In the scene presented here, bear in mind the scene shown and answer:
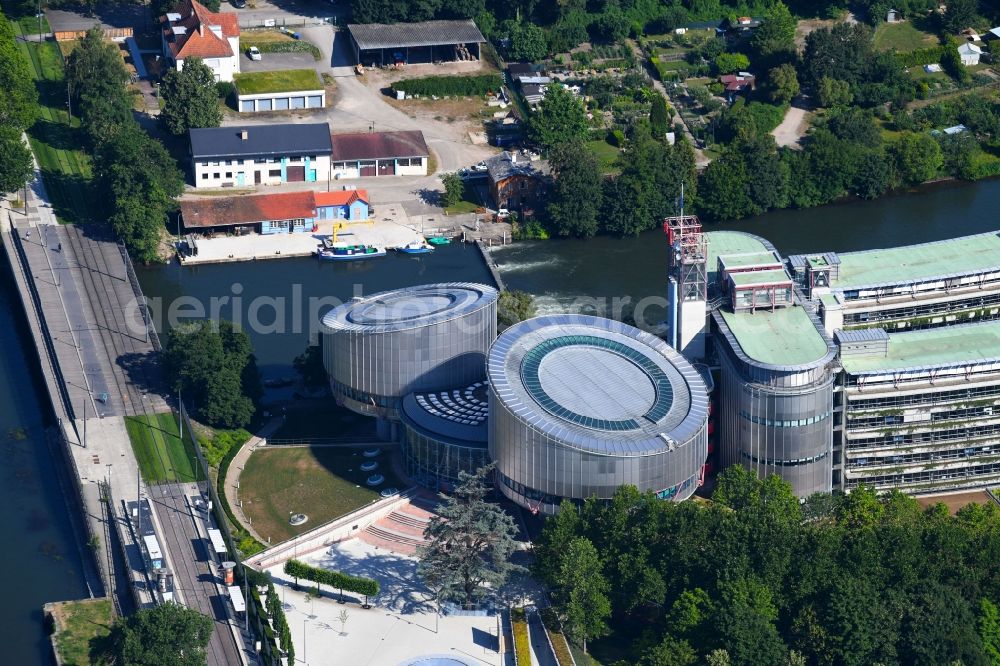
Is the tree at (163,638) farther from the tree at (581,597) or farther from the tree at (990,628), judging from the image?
the tree at (990,628)

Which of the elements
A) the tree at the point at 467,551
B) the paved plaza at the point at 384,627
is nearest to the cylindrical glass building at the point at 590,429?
the tree at the point at 467,551

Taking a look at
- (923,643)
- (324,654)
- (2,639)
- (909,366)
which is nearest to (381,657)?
(324,654)

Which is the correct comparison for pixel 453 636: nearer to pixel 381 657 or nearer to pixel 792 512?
pixel 381 657

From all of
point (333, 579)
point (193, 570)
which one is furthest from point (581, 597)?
point (193, 570)

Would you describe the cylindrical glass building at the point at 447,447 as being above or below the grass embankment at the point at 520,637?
above

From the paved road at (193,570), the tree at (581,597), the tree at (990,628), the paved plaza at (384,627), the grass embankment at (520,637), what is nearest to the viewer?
the tree at (990,628)

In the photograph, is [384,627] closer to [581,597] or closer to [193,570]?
[581,597]

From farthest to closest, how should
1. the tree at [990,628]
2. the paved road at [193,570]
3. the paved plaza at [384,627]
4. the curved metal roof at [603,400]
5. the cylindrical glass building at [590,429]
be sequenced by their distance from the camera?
the curved metal roof at [603,400]
the cylindrical glass building at [590,429]
the paved road at [193,570]
the paved plaza at [384,627]
the tree at [990,628]

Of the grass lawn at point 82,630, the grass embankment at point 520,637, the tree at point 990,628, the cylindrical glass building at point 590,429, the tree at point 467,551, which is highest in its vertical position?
the cylindrical glass building at point 590,429

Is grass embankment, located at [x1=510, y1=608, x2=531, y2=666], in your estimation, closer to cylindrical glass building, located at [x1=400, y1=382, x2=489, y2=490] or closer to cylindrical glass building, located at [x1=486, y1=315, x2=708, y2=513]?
cylindrical glass building, located at [x1=486, y1=315, x2=708, y2=513]

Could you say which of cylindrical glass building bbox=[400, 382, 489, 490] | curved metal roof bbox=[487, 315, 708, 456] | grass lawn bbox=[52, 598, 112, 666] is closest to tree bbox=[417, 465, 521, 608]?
curved metal roof bbox=[487, 315, 708, 456]
